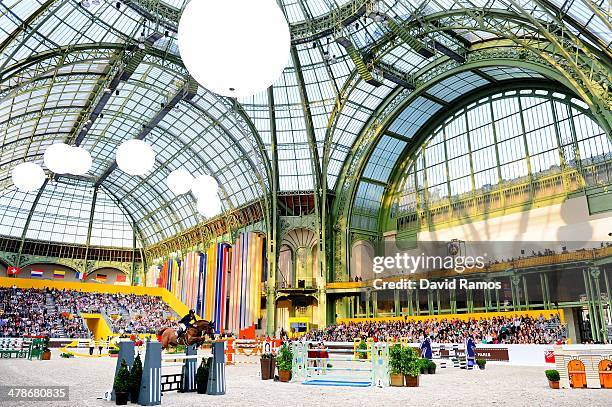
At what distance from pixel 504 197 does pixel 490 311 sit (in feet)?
30.2

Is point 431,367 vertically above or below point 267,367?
below

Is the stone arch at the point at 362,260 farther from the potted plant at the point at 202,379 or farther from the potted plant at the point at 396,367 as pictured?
the potted plant at the point at 202,379

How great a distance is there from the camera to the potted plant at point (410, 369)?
14.7 m

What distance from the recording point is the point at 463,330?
34.6 meters

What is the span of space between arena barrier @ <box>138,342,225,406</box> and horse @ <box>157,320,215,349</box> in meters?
0.70

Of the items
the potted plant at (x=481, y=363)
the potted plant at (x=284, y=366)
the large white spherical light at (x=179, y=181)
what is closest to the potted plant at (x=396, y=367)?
the potted plant at (x=284, y=366)

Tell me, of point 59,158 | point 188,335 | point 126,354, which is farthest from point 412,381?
point 59,158

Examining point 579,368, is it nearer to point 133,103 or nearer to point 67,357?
point 67,357

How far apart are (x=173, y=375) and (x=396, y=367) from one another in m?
6.74

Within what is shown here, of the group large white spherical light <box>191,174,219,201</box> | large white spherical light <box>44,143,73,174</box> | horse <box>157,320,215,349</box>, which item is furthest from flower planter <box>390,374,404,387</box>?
large white spherical light <box>44,143,73,174</box>

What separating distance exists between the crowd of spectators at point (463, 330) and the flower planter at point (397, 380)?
1778 centimetres

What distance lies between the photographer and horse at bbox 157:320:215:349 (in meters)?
13.8

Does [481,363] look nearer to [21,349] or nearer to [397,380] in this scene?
[397,380]

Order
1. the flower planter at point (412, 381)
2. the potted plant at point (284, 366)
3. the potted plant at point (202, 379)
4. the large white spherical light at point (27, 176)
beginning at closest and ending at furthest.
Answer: the potted plant at point (202, 379) → the flower planter at point (412, 381) → the potted plant at point (284, 366) → the large white spherical light at point (27, 176)
